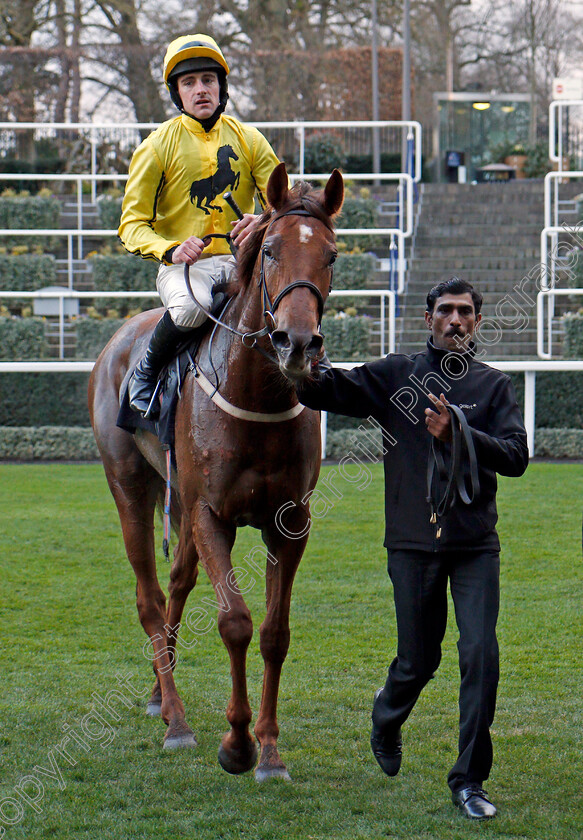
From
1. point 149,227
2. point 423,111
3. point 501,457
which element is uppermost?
point 423,111

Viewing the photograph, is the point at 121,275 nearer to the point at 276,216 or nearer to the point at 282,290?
the point at 276,216

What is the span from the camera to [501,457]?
310 centimetres

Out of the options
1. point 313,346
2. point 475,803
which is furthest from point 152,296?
point 475,803

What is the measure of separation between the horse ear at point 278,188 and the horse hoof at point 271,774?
1832 mm

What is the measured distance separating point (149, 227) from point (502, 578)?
3168 millimetres

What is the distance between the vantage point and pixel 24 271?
12.6 metres

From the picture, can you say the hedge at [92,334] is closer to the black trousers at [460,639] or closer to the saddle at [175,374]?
the saddle at [175,374]

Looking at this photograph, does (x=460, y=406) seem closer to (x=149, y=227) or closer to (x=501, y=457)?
(x=501, y=457)

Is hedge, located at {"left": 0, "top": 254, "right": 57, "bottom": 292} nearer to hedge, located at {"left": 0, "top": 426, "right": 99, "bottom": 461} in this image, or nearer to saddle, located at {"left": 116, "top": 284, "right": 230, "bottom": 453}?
hedge, located at {"left": 0, "top": 426, "right": 99, "bottom": 461}

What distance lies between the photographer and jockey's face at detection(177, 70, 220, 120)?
390 centimetres

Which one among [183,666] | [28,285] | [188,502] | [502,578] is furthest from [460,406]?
[28,285]

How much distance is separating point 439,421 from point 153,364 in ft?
4.35

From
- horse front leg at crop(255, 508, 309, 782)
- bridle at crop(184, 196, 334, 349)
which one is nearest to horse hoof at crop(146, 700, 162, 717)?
horse front leg at crop(255, 508, 309, 782)

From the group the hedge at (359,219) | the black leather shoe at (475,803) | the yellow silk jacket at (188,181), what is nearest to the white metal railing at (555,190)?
the hedge at (359,219)
